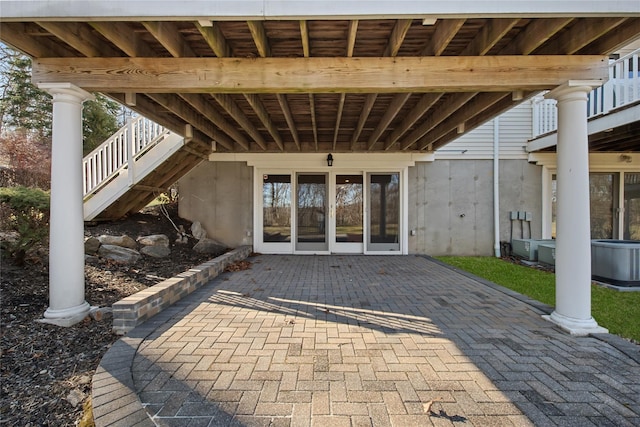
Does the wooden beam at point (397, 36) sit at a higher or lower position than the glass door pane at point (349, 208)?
higher

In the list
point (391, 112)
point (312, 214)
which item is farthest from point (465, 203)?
point (391, 112)

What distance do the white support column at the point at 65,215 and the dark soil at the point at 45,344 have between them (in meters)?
Answer: 0.27

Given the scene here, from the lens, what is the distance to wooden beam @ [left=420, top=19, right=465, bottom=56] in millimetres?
2588

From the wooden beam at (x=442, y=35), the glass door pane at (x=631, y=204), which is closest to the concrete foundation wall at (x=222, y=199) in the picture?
the wooden beam at (x=442, y=35)

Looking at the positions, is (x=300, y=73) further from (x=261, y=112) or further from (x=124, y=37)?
(x=261, y=112)

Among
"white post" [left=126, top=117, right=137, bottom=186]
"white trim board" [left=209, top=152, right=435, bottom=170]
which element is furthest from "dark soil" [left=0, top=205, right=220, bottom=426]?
"white trim board" [left=209, top=152, right=435, bottom=170]

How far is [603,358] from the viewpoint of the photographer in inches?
94.7

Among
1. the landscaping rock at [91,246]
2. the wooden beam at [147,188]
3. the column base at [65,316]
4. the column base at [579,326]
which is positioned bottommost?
the column base at [579,326]

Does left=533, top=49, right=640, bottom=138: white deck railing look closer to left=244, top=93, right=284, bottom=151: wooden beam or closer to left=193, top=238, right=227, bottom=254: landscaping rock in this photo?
left=244, top=93, right=284, bottom=151: wooden beam

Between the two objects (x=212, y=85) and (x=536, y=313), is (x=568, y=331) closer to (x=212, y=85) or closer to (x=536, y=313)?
(x=536, y=313)

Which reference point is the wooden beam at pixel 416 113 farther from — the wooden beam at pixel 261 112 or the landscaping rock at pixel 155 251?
the landscaping rock at pixel 155 251

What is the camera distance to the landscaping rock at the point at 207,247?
22.1 feet

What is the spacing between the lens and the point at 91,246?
5277mm

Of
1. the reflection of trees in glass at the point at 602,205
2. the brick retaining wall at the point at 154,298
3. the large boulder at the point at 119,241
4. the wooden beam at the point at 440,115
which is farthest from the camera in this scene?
the reflection of trees in glass at the point at 602,205
